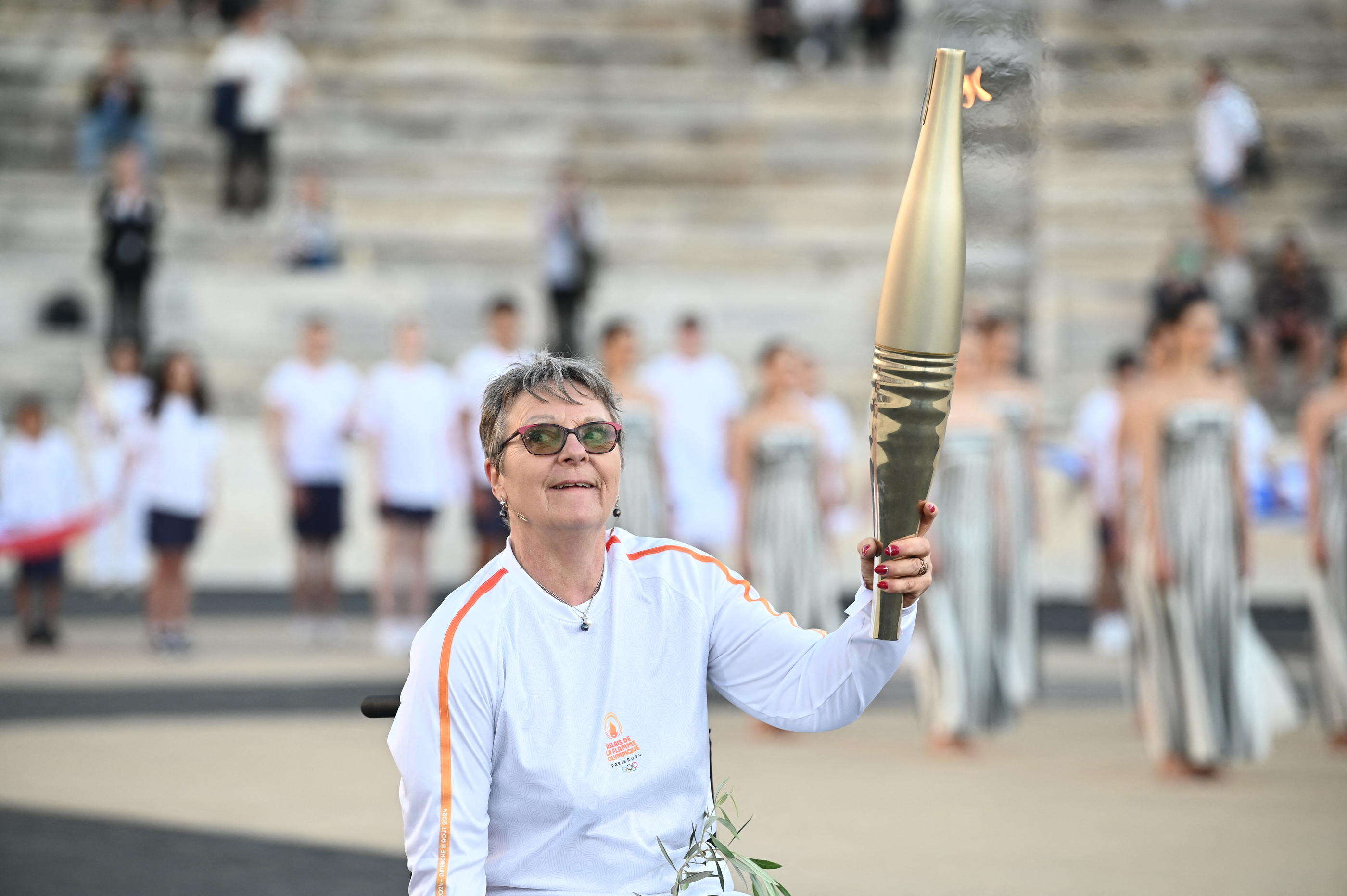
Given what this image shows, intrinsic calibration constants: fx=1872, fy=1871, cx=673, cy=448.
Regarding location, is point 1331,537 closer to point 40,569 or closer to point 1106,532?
point 1106,532

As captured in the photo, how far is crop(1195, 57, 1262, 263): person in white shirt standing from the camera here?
18188mm

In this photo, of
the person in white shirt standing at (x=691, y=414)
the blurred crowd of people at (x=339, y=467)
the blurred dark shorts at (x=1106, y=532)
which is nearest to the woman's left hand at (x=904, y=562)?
the blurred crowd of people at (x=339, y=467)

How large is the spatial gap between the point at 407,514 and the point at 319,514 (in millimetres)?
667

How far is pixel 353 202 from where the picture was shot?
20.7 meters

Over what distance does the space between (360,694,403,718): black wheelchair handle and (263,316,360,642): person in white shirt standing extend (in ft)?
30.0

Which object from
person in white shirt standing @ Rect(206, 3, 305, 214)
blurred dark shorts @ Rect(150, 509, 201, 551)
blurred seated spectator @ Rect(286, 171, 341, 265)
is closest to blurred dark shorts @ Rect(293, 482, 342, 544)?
blurred dark shorts @ Rect(150, 509, 201, 551)

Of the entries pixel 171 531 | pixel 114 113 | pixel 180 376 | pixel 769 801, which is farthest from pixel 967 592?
pixel 114 113

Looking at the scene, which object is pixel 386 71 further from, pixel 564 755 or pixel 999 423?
pixel 564 755

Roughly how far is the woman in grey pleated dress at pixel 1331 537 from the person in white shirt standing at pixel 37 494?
7.63 metres

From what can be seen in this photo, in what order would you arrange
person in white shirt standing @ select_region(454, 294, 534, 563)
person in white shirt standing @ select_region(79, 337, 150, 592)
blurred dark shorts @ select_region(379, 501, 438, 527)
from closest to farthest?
1. person in white shirt standing @ select_region(454, 294, 534, 563)
2. blurred dark shorts @ select_region(379, 501, 438, 527)
3. person in white shirt standing @ select_region(79, 337, 150, 592)

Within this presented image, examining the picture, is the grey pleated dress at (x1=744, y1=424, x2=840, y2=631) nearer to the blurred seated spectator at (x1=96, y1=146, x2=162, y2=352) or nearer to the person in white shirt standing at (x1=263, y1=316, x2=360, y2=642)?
the person in white shirt standing at (x1=263, y1=316, x2=360, y2=642)

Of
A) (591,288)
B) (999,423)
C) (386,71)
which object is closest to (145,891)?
(999,423)

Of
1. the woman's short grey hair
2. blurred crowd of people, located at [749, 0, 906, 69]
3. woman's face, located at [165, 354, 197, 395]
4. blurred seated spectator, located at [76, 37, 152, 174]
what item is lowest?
woman's face, located at [165, 354, 197, 395]

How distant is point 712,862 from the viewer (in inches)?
132
